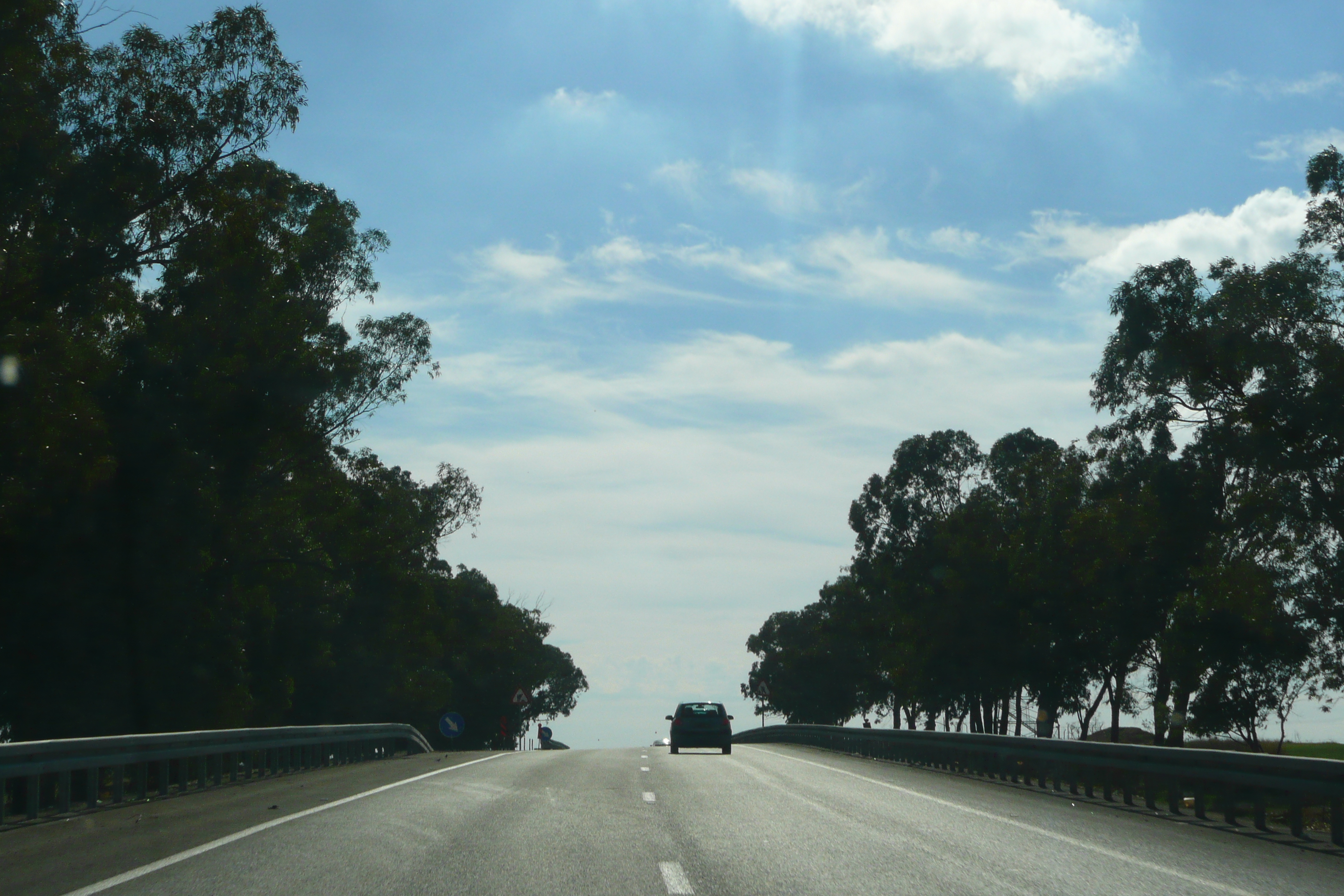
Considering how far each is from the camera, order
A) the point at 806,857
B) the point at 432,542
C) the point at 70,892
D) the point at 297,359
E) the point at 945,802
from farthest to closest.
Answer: the point at 432,542 < the point at 297,359 < the point at 945,802 < the point at 806,857 < the point at 70,892

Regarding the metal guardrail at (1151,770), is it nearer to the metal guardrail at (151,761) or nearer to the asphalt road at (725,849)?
the asphalt road at (725,849)

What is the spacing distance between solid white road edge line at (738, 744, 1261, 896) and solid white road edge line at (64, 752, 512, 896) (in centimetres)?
720

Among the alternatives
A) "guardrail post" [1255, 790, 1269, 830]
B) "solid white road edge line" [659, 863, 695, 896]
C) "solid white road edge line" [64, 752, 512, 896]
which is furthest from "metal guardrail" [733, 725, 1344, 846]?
"solid white road edge line" [64, 752, 512, 896]

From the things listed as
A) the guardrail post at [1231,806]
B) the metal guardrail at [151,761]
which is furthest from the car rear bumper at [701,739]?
the guardrail post at [1231,806]

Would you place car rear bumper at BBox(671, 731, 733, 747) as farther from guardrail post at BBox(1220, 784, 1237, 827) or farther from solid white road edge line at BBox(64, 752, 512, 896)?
guardrail post at BBox(1220, 784, 1237, 827)

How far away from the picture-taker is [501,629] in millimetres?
82312

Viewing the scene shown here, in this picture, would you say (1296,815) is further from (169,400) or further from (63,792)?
(169,400)

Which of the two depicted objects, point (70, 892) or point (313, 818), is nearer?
point (70, 892)

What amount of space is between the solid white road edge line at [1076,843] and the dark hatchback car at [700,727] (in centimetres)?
1595

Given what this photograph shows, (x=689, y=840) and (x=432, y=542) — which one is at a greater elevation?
(x=432, y=542)

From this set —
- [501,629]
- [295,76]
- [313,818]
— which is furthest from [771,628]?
[313,818]

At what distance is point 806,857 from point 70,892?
5.27m

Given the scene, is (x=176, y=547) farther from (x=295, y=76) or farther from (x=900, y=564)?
(x=900, y=564)

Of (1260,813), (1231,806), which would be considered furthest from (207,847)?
(1231,806)
